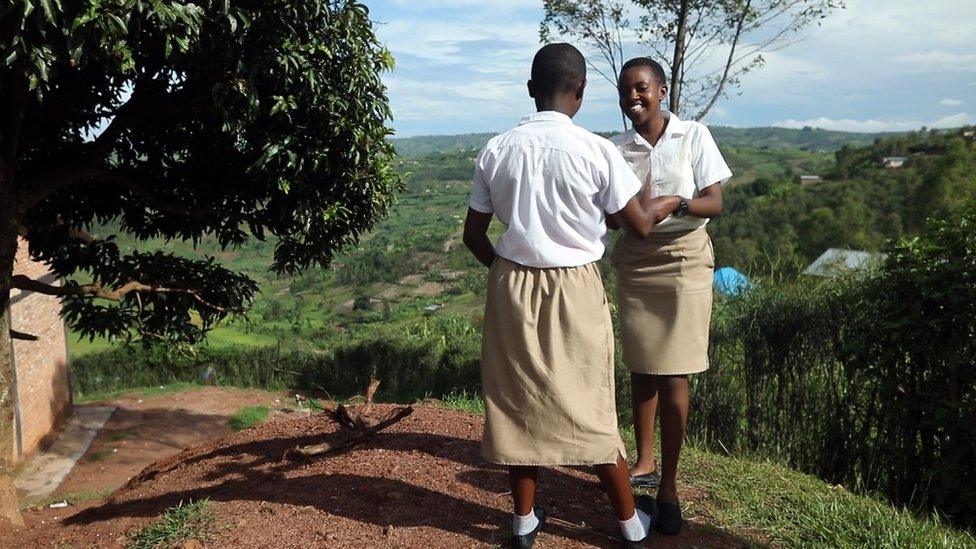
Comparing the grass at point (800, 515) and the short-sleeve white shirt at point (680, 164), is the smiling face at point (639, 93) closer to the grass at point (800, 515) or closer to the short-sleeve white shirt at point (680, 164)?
the short-sleeve white shirt at point (680, 164)

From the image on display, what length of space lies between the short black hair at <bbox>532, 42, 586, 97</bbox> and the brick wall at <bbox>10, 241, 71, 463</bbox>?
9.43m

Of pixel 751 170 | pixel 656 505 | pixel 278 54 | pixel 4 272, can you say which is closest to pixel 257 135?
pixel 278 54

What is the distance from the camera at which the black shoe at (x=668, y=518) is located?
9.90 feet

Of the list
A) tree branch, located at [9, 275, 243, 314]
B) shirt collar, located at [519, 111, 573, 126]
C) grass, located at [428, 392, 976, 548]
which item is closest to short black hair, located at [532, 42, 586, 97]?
shirt collar, located at [519, 111, 573, 126]

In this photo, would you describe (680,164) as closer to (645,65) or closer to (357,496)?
(645,65)

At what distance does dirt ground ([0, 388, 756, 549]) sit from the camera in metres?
3.03

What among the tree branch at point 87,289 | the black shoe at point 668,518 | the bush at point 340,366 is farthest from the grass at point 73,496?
the black shoe at point 668,518

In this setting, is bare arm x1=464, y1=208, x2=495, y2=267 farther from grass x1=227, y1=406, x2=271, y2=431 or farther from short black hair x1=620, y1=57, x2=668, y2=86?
grass x1=227, y1=406, x2=271, y2=431

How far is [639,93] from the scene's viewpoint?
297 centimetres

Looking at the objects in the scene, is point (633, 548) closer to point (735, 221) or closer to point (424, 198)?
point (735, 221)

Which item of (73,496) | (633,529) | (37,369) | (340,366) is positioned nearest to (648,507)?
(633,529)

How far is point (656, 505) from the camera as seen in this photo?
3129 mm

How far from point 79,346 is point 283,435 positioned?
22561mm

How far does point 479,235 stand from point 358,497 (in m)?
1.38
